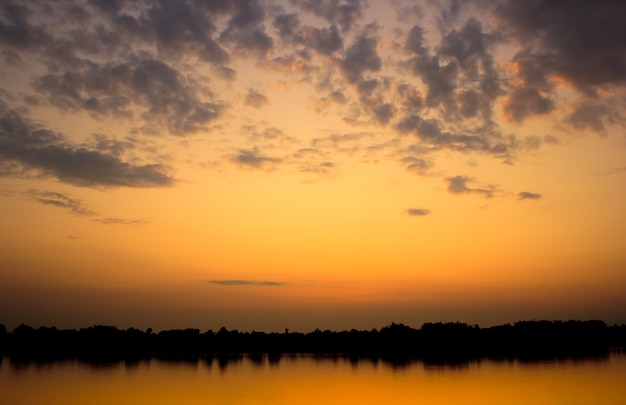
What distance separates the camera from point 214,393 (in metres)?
36.8

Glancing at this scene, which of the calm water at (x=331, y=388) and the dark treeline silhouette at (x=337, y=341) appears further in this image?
the dark treeline silhouette at (x=337, y=341)

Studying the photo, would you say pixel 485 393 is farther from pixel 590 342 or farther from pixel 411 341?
pixel 590 342

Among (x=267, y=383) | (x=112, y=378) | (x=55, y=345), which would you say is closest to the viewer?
(x=267, y=383)

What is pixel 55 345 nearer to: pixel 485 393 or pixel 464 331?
pixel 464 331

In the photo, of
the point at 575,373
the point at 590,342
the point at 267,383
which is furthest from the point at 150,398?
the point at 590,342

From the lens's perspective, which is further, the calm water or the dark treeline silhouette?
the dark treeline silhouette

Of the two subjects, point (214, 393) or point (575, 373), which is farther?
point (575, 373)

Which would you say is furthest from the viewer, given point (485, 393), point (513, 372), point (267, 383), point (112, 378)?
point (513, 372)

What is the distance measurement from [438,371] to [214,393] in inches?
1059

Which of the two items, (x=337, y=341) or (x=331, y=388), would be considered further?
(x=337, y=341)

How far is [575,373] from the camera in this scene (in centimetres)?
4959

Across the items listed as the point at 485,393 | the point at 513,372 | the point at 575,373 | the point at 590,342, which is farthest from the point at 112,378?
the point at 590,342

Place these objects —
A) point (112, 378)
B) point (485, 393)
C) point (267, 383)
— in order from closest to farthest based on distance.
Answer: point (485, 393) < point (267, 383) < point (112, 378)

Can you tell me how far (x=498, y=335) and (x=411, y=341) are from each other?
20130 mm
